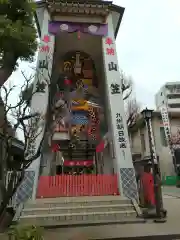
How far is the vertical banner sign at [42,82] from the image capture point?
973 cm

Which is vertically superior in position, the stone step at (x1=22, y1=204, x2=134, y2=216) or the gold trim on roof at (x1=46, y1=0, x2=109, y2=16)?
the gold trim on roof at (x1=46, y1=0, x2=109, y2=16)

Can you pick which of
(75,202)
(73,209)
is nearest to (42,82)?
(75,202)

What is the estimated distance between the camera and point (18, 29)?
6516 millimetres

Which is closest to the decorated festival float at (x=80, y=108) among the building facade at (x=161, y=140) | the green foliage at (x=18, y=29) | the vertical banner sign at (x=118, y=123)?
the vertical banner sign at (x=118, y=123)

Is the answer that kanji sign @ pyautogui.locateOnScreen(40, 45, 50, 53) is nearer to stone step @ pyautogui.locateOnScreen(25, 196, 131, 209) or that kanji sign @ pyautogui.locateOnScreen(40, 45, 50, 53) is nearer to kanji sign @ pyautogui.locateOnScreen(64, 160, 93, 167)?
kanji sign @ pyautogui.locateOnScreen(64, 160, 93, 167)

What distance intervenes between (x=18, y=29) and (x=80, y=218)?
6213 millimetres

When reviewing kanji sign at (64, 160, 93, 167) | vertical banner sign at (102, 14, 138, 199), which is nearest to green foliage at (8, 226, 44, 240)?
vertical banner sign at (102, 14, 138, 199)

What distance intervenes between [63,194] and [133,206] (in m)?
3.02

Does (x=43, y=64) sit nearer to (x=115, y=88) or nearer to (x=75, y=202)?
(x=115, y=88)

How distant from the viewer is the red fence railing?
9672 millimetres

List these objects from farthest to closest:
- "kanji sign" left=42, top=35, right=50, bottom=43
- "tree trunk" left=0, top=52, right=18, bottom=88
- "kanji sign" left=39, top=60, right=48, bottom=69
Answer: "kanji sign" left=42, top=35, right=50, bottom=43 → "kanji sign" left=39, top=60, right=48, bottom=69 → "tree trunk" left=0, top=52, right=18, bottom=88

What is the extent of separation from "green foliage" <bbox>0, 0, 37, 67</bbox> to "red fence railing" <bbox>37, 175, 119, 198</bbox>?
17.0ft

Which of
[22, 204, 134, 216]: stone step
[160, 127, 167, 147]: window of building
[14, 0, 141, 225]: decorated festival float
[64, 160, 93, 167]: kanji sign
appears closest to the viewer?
[22, 204, 134, 216]: stone step

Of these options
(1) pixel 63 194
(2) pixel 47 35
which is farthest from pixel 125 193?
(2) pixel 47 35
